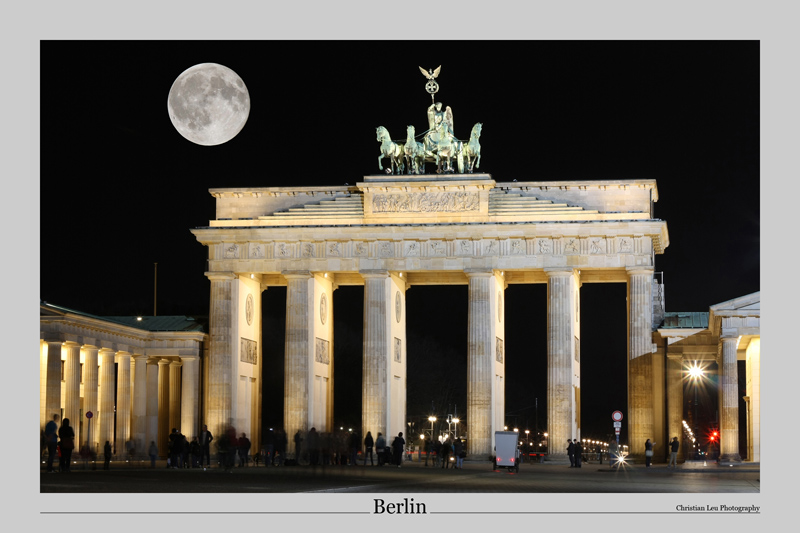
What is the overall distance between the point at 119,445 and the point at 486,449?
69.9 feet

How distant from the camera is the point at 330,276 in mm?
81500

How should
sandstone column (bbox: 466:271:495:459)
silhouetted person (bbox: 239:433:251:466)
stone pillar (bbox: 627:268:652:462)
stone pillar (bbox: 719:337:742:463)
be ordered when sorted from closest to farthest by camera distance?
silhouetted person (bbox: 239:433:251:466) → stone pillar (bbox: 719:337:742:463) → stone pillar (bbox: 627:268:652:462) → sandstone column (bbox: 466:271:495:459)

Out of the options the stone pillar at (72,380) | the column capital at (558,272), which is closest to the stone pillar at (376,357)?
the column capital at (558,272)

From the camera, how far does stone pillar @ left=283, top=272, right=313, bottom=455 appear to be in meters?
78.3

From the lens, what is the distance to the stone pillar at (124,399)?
8069cm

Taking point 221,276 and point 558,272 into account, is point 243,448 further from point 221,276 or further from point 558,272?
point 558,272

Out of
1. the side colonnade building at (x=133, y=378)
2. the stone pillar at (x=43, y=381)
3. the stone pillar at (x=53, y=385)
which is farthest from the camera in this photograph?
the side colonnade building at (x=133, y=378)

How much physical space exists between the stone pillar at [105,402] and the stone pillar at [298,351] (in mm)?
10150

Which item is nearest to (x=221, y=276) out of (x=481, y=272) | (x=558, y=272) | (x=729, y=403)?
(x=481, y=272)

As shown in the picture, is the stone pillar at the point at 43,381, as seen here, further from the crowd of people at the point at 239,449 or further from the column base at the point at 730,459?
the column base at the point at 730,459

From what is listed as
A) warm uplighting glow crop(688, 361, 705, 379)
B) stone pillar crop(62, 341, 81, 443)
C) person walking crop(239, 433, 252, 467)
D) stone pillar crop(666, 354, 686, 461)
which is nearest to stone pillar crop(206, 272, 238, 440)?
stone pillar crop(62, 341, 81, 443)

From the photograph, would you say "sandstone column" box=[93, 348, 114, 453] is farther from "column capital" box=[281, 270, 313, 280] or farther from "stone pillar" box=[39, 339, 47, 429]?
"column capital" box=[281, 270, 313, 280]

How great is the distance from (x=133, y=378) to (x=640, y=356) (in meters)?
29.9

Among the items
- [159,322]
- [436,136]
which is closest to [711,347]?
[436,136]
